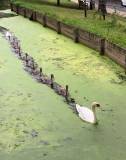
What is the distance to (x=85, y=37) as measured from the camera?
20.6 m

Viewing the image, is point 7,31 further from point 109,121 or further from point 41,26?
point 109,121

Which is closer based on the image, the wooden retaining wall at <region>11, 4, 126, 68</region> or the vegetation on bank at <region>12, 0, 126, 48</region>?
the wooden retaining wall at <region>11, 4, 126, 68</region>

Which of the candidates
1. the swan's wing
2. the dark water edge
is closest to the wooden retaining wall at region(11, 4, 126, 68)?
the swan's wing

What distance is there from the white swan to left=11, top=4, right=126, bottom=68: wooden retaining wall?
170 inches

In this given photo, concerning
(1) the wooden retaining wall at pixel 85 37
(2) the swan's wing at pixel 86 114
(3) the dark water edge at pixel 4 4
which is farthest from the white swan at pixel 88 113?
(3) the dark water edge at pixel 4 4

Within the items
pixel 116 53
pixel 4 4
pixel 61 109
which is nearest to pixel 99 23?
pixel 116 53

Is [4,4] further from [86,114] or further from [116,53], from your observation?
[86,114]

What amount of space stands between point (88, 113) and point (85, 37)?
8.94 m

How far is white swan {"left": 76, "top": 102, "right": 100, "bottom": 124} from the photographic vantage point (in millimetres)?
11867

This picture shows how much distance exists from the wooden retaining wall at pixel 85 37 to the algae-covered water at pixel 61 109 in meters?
0.31

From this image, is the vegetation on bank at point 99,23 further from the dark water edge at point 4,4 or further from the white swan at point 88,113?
the dark water edge at point 4,4

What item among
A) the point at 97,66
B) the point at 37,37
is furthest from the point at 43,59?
the point at 37,37

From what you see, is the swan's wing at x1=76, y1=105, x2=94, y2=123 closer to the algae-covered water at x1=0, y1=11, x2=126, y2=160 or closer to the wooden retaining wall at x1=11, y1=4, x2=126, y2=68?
the algae-covered water at x1=0, y1=11, x2=126, y2=160

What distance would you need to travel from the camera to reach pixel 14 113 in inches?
500
